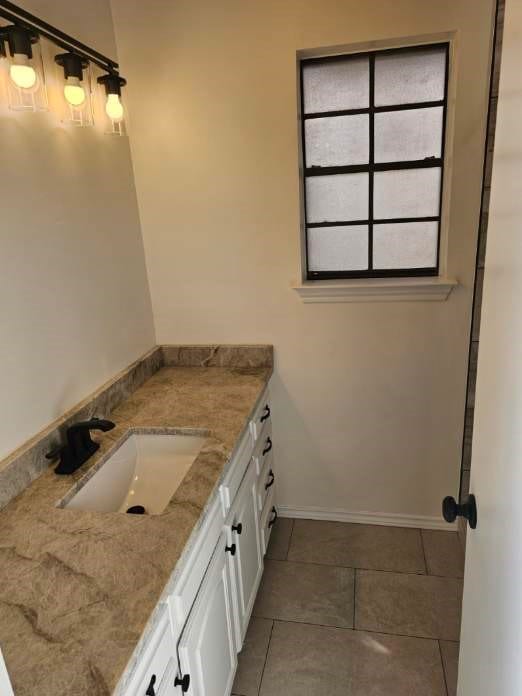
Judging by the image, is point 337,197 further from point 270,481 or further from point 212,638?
point 212,638

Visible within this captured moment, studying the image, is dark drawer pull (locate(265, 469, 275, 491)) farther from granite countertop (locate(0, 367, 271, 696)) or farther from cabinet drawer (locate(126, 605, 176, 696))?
cabinet drawer (locate(126, 605, 176, 696))

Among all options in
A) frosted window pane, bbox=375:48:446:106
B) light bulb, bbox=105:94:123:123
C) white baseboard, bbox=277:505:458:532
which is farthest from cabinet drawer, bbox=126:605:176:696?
frosted window pane, bbox=375:48:446:106

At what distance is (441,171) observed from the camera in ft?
6.59

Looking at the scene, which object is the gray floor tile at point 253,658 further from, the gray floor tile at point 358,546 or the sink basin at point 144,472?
the sink basin at point 144,472

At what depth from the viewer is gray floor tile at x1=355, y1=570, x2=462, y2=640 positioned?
1.90 meters

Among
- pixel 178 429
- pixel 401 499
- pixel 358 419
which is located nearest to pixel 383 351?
pixel 358 419

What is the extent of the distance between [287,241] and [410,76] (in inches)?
32.7

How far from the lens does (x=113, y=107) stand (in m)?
1.78

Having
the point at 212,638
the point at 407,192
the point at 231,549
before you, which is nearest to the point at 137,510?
the point at 231,549

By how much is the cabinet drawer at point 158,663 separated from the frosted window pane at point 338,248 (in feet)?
5.34

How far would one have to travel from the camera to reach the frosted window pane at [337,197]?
211 cm

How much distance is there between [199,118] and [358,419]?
5.21 feet

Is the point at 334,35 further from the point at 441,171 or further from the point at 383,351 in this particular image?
the point at 383,351

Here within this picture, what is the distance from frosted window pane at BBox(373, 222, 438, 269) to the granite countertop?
3.59ft
